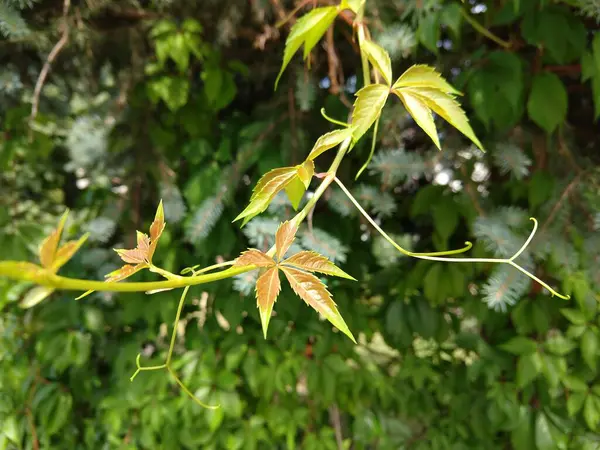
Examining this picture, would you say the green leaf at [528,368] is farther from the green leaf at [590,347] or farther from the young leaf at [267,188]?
the young leaf at [267,188]

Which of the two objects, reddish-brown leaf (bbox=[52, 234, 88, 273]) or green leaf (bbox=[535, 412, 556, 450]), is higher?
reddish-brown leaf (bbox=[52, 234, 88, 273])

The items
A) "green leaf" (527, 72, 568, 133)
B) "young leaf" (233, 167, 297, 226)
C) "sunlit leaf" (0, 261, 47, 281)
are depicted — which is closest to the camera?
"sunlit leaf" (0, 261, 47, 281)

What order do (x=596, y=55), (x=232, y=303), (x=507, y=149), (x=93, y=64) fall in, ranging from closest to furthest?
1. (x=596, y=55)
2. (x=507, y=149)
3. (x=232, y=303)
4. (x=93, y=64)

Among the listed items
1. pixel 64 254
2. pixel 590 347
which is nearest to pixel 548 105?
pixel 590 347

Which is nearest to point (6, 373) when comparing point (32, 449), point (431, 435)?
point (32, 449)

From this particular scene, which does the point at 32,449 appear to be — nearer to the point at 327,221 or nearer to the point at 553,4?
the point at 327,221

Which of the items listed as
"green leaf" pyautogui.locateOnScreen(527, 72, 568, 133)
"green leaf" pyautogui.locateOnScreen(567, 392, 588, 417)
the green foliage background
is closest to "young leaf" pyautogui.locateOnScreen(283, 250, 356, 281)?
the green foliage background

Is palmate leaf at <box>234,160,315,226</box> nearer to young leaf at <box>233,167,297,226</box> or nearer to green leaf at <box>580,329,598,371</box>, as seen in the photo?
young leaf at <box>233,167,297,226</box>

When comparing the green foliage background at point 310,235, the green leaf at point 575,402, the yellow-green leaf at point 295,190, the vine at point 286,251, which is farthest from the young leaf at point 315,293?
the green leaf at point 575,402
